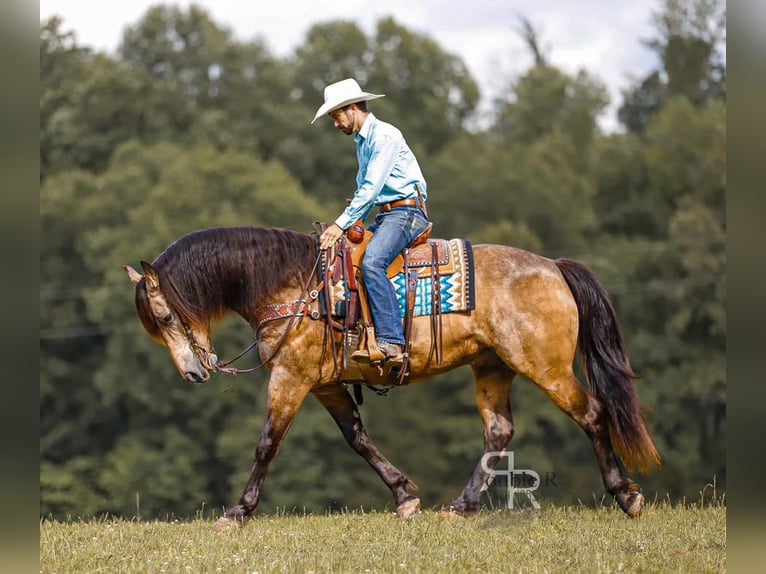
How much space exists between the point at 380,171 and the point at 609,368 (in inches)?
89.1

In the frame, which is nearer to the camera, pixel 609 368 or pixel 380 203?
pixel 380 203

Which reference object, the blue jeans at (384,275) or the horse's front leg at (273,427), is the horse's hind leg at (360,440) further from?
the blue jeans at (384,275)

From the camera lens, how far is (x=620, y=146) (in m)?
42.5

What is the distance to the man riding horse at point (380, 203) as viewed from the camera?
796 centimetres

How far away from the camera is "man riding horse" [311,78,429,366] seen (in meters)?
7.96

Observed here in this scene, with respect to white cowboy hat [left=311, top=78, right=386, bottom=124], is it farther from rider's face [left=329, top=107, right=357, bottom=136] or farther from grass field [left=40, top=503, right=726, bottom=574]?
grass field [left=40, top=503, right=726, bottom=574]

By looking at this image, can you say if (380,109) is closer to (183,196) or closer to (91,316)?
(183,196)

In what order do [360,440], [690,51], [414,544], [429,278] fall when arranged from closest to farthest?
[414,544] → [429,278] → [360,440] → [690,51]

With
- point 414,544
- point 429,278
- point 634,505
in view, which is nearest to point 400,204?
point 429,278

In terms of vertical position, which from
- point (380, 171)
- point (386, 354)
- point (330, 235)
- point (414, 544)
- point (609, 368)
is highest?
point (380, 171)

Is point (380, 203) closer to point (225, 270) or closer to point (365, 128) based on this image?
point (365, 128)

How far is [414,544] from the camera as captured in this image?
7000mm

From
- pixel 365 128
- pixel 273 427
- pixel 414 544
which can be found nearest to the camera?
pixel 414 544
